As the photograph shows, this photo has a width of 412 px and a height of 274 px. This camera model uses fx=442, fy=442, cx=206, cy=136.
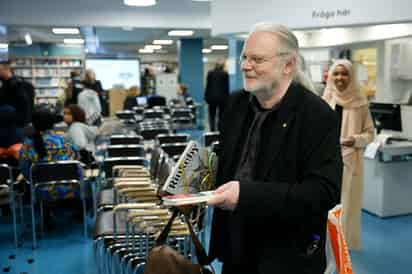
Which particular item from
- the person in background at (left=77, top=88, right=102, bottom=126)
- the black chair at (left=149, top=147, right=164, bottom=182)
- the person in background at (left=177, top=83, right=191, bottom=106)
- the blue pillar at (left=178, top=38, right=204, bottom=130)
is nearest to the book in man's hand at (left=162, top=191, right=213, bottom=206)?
the black chair at (left=149, top=147, right=164, bottom=182)

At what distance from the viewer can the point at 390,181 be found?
15.1 feet

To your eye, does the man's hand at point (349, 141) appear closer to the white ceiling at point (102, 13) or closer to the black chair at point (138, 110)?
the white ceiling at point (102, 13)

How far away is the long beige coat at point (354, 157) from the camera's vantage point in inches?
144

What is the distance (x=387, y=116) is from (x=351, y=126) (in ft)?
4.40

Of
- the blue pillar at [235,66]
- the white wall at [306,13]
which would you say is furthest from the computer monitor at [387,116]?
the blue pillar at [235,66]

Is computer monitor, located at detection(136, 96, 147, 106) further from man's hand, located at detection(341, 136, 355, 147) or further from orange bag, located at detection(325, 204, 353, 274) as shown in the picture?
orange bag, located at detection(325, 204, 353, 274)

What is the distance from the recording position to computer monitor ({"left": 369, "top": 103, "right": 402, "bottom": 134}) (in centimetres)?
467

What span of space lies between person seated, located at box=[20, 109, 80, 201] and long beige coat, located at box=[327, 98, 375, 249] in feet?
8.03

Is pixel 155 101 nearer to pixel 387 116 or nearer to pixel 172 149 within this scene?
pixel 172 149

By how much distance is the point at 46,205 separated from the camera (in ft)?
13.9

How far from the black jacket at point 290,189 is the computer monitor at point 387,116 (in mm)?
3615

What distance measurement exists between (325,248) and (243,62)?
0.69 metres

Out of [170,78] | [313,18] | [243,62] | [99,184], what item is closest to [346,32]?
[313,18]

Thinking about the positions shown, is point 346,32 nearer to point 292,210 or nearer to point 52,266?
point 52,266
